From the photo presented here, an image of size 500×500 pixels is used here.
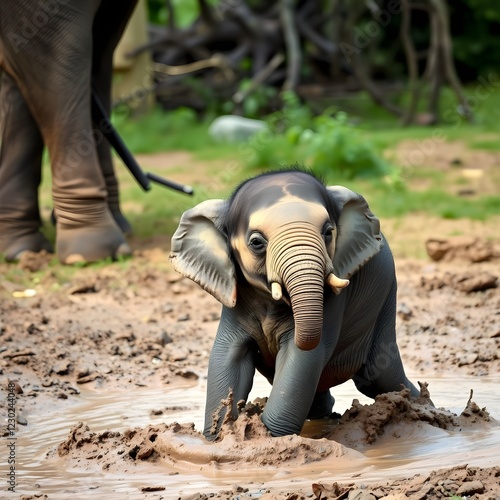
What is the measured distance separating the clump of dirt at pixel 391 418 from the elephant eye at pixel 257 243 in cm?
95

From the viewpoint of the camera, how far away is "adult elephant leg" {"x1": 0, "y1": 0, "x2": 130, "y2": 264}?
893 cm

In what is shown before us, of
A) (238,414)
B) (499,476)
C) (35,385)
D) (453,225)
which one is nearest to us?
(499,476)

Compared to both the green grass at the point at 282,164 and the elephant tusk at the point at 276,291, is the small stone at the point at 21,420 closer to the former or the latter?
the elephant tusk at the point at 276,291

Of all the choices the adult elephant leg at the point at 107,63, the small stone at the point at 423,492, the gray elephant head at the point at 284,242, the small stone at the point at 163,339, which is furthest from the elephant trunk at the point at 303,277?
the adult elephant leg at the point at 107,63

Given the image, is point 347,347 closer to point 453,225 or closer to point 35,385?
point 35,385

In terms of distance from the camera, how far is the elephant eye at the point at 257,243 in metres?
4.80

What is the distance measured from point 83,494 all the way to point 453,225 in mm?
6751

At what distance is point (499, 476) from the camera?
4.23 meters

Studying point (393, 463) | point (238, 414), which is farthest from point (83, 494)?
point (393, 463)

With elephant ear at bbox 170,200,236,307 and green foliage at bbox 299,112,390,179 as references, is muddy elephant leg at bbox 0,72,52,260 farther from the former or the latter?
elephant ear at bbox 170,200,236,307

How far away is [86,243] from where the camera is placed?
9.26m

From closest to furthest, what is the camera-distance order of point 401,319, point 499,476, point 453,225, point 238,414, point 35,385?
point 499,476
point 238,414
point 35,385
point 401,319
point 453,225

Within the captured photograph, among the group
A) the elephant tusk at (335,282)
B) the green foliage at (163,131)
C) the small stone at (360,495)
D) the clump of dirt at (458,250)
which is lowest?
the green foliage at (163,131)

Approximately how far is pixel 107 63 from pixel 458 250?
134 inches
